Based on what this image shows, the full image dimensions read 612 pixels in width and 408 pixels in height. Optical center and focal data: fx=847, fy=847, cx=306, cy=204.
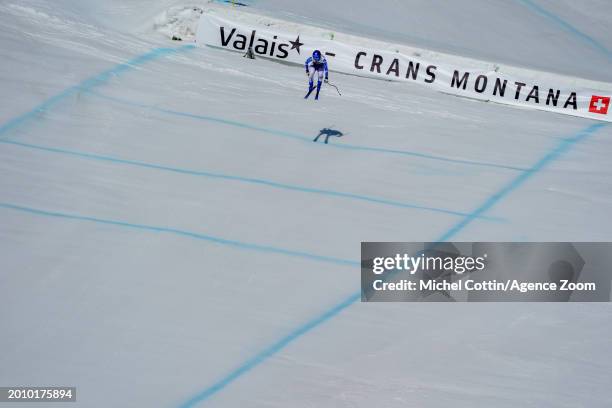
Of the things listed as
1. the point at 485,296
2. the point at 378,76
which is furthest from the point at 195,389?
the point at 378,76

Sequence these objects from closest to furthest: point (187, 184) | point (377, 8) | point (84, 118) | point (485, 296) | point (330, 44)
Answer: point (485, 296)
point (187, 184)
point (84, 118)
point (330, 44)
point (377, 8)

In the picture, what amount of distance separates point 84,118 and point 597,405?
13.1 ft

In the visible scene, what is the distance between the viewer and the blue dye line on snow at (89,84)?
6.05m

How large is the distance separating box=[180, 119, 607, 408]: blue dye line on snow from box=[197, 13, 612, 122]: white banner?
649 mm

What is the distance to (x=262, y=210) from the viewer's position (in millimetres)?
5594

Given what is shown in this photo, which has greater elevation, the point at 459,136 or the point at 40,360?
the point at 459,136

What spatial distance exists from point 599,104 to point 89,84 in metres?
4.22

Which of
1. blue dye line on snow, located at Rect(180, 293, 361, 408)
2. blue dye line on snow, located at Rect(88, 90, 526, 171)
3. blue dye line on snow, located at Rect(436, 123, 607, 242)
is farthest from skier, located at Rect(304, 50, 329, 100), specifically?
blue dye line on snow, located at Rect(180, 293, 361, 408)

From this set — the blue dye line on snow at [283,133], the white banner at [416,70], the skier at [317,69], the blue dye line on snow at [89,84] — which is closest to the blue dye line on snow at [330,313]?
the blue dye line on snow at [283,133]

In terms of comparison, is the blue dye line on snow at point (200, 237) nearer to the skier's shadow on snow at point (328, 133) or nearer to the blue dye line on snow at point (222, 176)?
the blue dye line on snow at point (222, 176)

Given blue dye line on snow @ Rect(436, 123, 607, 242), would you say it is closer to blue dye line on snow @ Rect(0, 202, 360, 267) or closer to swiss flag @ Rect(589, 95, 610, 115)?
swiss flag @ Rect(589, 95, 610, 115)

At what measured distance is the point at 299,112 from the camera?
6.58 metres

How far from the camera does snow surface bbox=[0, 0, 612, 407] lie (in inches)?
178

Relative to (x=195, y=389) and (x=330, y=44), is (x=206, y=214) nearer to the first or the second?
(x=195, y=389)
